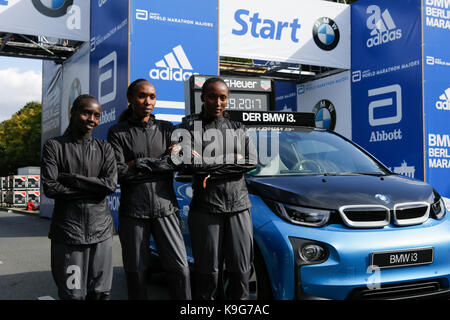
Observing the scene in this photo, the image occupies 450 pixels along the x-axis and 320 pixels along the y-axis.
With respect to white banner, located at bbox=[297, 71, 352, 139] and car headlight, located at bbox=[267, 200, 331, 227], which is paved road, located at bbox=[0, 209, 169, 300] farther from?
white banner, located at bbox=[297, 71, 352, 139]

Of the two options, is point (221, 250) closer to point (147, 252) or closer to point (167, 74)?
point (147, 252)

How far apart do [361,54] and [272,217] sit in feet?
38.8

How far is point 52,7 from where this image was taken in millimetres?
11609

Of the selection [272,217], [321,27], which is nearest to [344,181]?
[272,217]


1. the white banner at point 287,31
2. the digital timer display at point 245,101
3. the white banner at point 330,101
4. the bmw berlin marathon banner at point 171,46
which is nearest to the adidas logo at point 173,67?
the bmw berlin marathon banner at point 171,46

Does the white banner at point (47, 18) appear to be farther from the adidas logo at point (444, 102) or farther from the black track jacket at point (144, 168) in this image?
the black track jacket at point (144, 168)

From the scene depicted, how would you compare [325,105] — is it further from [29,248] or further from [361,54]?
[29,248]

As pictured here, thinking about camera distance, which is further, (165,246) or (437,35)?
(437,35)

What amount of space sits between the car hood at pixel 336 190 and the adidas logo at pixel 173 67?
6.90m

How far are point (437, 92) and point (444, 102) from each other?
0.30m

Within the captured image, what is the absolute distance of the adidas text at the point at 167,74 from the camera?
1023cm

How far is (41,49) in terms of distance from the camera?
559 inches

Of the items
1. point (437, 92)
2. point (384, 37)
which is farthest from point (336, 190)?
point (384, 37)

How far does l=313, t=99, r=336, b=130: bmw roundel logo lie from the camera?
1540 centimetres
